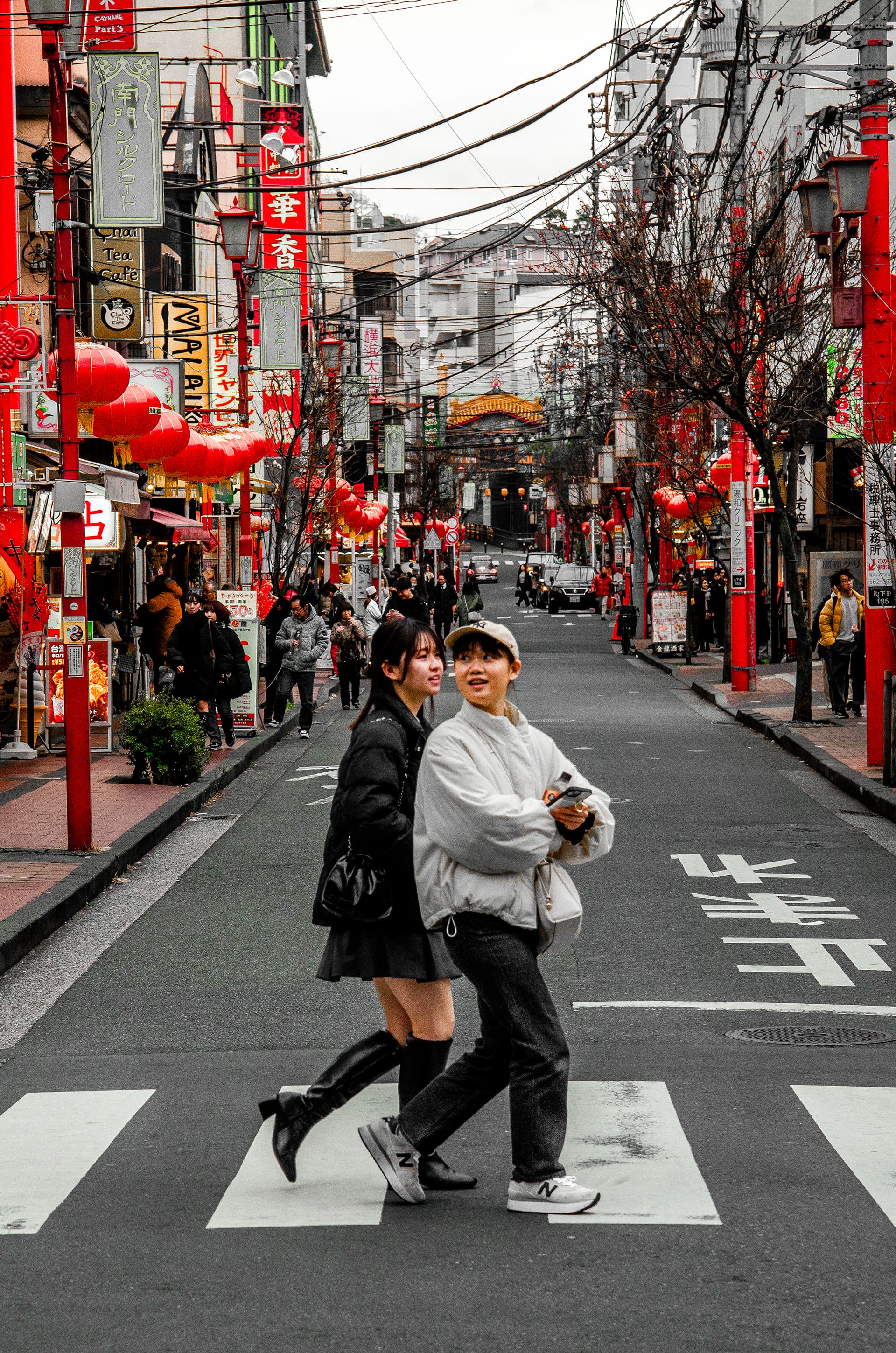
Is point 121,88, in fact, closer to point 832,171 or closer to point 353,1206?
point 832,171

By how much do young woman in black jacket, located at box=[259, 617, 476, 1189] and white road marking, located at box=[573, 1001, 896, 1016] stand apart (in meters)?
2.92

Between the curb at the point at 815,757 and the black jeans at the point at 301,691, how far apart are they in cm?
611

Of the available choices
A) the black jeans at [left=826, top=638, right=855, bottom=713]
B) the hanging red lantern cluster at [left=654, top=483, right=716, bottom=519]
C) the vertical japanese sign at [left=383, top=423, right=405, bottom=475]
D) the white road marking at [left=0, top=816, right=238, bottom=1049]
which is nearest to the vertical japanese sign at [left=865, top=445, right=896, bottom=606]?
the black jeans at [left=826, top=638, right=855, bottom=713]

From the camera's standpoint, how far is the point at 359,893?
204 inches

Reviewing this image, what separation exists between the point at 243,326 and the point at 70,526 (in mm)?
13703

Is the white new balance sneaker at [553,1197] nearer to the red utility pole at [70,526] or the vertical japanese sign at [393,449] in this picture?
the red utility pole at [70,526]

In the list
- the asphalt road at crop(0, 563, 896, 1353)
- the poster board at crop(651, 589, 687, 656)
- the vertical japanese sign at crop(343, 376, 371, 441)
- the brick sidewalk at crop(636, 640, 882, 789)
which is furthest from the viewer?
the vertical japanese sign at crop(343, 376, 371, 441)

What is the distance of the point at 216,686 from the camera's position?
2025 cm

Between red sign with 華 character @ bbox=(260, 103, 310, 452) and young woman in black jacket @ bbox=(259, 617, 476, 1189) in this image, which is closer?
young woman in black jacket @ bbox=(259, 617, 476, 1189)

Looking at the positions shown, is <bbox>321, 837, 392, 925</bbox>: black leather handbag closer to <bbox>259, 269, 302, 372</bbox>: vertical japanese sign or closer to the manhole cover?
the manhole cover

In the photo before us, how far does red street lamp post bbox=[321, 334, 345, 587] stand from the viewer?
125 ft

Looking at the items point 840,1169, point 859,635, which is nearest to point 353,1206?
point 840,1169

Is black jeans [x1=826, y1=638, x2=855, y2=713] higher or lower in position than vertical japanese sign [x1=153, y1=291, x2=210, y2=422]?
lower

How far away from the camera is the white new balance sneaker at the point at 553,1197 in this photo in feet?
16.8
